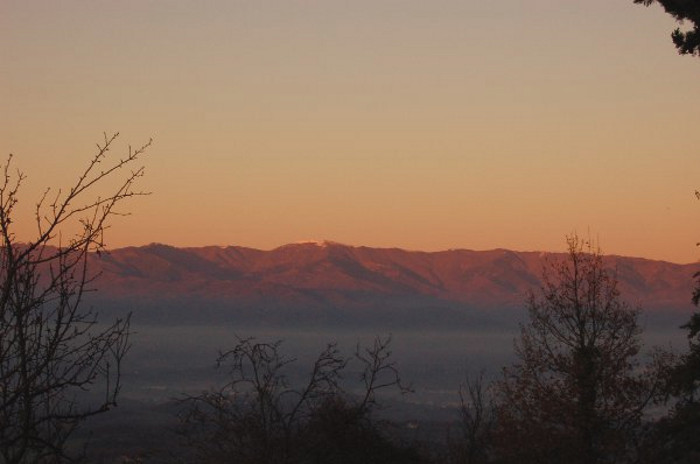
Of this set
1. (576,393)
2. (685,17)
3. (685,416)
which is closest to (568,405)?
(576,393)

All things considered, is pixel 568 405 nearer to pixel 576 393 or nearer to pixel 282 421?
pixel 576 393

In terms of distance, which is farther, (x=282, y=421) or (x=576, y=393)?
(x=576, y=393)

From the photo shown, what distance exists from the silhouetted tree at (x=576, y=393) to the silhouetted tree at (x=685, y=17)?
617 inches

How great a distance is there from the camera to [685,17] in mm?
29688

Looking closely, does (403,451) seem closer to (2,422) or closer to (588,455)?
(588,455)

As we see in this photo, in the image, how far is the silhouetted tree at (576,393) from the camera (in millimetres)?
41656

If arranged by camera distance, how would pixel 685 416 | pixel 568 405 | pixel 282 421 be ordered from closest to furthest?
1. pixel 282 421
2. pixel 685 416
3. pixel 568 405

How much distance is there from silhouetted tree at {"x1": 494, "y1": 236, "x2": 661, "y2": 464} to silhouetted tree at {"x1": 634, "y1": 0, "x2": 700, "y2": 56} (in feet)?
51.4

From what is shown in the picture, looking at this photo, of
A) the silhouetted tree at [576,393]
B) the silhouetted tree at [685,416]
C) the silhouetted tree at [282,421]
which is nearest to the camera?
the silhouetted tree at [282,421]

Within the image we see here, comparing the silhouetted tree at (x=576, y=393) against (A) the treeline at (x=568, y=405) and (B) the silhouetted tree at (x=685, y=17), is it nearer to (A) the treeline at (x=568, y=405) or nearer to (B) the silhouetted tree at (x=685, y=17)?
(A) the treeline at (x=568, y=405)

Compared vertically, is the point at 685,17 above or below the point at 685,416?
above

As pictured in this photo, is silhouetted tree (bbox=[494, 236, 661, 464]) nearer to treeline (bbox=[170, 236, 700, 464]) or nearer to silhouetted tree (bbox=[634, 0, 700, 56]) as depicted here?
treeline (bbox=[170, 236, 700, 464])

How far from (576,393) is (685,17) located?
18.2 m

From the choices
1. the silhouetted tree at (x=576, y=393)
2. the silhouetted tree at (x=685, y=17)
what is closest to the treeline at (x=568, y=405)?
the silhouetted tree at (x=576, y=393)
